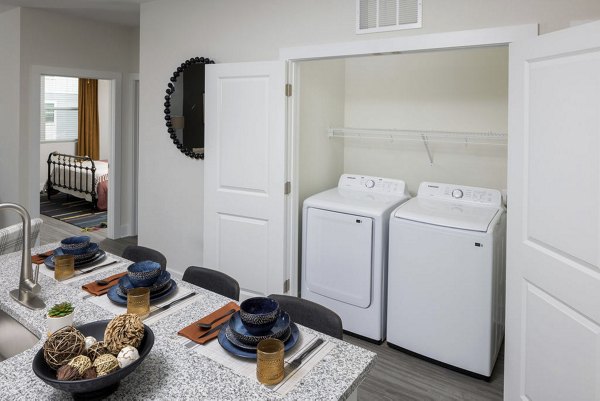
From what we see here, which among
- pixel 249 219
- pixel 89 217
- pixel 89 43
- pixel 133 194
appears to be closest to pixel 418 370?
pixel 249 219

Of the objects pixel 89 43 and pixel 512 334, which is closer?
pixel 512 334

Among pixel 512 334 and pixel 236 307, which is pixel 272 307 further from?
pixel 512 334

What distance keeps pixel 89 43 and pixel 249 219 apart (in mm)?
3181

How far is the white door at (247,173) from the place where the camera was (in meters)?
3.15

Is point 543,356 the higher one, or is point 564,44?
point 564,44

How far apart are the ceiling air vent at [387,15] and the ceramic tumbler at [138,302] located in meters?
2.05

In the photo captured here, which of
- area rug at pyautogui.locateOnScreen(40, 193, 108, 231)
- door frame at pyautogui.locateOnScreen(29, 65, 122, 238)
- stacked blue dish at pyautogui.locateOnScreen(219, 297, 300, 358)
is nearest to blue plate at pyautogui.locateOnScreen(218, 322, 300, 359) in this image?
stacked blue dish at pyautogui.locateOnScreen(219, 297, 300, 358)

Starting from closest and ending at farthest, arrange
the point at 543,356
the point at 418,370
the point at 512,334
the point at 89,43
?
the point at 543,356 → the point at 512,334 → the point at 418,370 → the point at 89,43

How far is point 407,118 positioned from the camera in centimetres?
383

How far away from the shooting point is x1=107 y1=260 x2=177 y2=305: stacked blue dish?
5.63 ft

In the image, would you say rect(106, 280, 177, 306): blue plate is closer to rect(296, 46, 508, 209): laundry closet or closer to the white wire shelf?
rect(296, 46, 508, 209): laundry closet

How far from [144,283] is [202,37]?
2518 millimetres

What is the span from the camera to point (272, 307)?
145 centimetres

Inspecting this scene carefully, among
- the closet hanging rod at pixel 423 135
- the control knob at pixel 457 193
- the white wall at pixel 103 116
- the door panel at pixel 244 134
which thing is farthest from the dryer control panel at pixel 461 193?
the white wall at pixel 103 116
